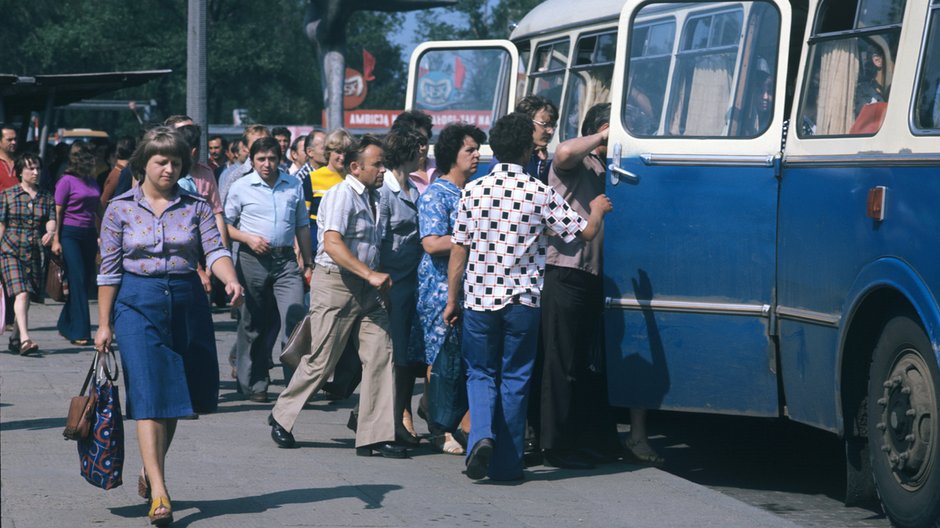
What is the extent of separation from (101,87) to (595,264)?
11.0 m

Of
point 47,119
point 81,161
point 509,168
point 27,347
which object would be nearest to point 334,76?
point 47,119

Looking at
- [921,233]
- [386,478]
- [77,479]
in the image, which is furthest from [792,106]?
[77,479]

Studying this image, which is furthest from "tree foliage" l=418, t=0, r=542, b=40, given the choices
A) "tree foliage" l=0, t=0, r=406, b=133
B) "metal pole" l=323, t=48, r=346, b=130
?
Result: "metal pole" l=323, t=48, r=346, b=130

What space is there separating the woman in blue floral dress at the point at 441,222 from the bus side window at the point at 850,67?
1.80m

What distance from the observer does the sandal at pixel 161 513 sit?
6.00 metres

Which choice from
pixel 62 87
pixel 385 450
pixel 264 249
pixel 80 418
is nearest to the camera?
pixel 80 418

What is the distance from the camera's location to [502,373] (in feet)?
24.3

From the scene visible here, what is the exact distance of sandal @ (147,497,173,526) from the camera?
6.00 meters

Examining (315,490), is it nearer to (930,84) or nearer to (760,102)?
(760,102)

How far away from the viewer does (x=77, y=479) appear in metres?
7.07

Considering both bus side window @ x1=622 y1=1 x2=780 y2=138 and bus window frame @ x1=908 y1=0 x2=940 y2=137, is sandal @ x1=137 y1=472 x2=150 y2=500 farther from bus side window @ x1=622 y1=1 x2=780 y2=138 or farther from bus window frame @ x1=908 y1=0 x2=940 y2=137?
bus window frame @ x1=908 y1=0 x2=940 y2=137

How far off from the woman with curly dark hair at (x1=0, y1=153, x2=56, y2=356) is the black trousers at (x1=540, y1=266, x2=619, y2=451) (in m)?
6.12

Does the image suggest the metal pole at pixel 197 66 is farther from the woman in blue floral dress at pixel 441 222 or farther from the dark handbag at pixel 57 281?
the woman in blue floral dress at pixel 441 222

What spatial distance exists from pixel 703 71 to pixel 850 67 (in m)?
0.93
